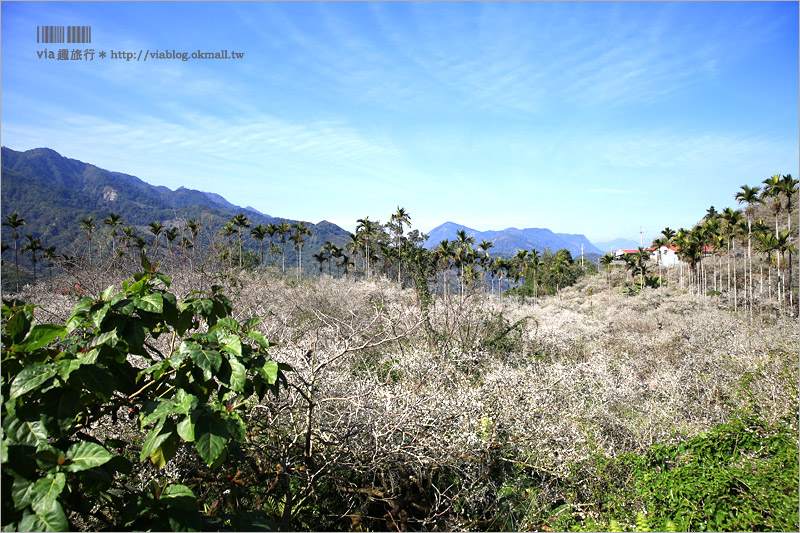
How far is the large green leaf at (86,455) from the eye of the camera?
1.63 meters

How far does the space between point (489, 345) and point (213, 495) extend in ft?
17.4

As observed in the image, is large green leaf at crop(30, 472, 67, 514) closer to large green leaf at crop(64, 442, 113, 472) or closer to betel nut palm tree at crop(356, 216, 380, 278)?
large green leaf at crop(64, 442, 113, 472)

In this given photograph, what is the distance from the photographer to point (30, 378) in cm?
162

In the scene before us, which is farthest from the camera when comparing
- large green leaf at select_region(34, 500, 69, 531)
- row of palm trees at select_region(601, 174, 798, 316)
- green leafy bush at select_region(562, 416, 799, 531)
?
row of palm trees at select_region(601, 174, 798, 316)

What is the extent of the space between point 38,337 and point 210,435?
2.82 ft

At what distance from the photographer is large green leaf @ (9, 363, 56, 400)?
1570 mm

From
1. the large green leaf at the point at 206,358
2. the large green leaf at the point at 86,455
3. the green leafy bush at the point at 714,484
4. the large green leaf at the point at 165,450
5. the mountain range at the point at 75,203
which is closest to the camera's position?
the large green leaf at the point at 86,455

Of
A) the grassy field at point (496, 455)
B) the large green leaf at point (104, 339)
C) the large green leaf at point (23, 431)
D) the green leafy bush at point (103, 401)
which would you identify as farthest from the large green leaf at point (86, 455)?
the grassy field at point (496, 455)

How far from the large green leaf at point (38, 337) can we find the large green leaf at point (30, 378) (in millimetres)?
178

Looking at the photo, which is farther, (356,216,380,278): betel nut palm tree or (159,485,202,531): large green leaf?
(356,216,380,278): betel nut palm tree

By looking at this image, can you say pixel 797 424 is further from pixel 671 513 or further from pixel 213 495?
pixel 213 495

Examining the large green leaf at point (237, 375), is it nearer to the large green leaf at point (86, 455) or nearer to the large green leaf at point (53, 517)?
the large green leaf at point (86, 455)

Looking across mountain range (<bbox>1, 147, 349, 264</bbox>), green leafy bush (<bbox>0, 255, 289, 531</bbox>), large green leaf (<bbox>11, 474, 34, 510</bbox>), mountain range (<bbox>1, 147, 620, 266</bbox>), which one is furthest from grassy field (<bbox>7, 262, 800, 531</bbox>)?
mountain range (<bbox>1, 147, 349, 264</bbox>)

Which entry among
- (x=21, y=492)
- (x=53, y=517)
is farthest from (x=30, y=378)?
(x=53, y=517)
